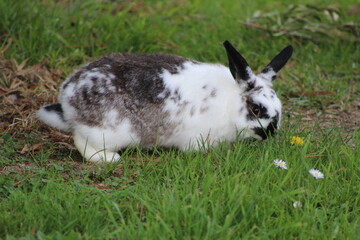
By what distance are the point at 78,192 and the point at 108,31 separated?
9.15ft

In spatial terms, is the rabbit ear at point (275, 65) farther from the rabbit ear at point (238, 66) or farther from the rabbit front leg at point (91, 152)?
the rabbit front leg at point (91, 152)

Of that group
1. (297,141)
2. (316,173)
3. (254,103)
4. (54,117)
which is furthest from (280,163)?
(54,117)

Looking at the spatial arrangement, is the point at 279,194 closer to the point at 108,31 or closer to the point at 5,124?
the point at 5,124

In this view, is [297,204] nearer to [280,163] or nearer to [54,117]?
[280,163]

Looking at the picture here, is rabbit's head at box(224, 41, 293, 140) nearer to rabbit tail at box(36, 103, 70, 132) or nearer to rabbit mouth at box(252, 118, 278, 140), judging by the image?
rabbit mouth at box(252, 118, 278, 140)

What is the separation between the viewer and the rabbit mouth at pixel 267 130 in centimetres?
356

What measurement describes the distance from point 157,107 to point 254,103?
0.64m

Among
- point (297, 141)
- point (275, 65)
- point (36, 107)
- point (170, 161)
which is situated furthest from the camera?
point (36, 107)

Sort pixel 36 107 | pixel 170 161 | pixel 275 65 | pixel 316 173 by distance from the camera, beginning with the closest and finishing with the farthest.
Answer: pixel 316 173, pixel 170 161, pixel 275 65, pixel 36 107

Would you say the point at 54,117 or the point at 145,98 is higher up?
the point at 145,98

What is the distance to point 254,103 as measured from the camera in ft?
11.8

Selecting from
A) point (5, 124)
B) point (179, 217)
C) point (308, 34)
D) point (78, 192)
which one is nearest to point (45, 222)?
point (78, 192)

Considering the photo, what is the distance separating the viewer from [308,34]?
571 centimetres

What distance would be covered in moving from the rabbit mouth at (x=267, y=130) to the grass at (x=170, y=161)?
0.05 metres
